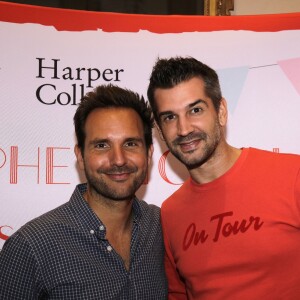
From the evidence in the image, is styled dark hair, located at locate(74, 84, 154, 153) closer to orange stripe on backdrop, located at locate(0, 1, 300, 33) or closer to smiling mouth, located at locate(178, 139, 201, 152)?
smiling mouth, located at locate(178, 139, 201, 152)

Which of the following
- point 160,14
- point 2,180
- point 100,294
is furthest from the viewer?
point 160,14

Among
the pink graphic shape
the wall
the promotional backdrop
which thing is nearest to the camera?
the promotional backdrop

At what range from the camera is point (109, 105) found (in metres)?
1.73

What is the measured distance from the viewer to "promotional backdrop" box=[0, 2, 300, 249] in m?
2.03

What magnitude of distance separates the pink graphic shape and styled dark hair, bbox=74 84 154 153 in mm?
751

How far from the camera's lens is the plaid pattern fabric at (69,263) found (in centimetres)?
147

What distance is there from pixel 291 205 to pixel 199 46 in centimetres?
92

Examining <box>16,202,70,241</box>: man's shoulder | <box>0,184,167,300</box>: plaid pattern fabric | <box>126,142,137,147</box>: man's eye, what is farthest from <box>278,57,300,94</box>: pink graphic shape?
<box>16,202,70,241</box>: man's shoulder

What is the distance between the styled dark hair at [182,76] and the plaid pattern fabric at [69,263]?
1.70 ft

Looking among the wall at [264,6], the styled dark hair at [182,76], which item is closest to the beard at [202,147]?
the styled dark hair at [182,76]

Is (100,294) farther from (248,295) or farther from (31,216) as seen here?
(31,216)

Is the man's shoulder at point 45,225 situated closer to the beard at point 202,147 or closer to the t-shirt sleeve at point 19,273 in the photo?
the t-shirt sleeve at point 19,273

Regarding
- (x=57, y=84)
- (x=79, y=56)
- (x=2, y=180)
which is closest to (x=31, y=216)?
(x=2, y=180)

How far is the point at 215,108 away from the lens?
1771mm
